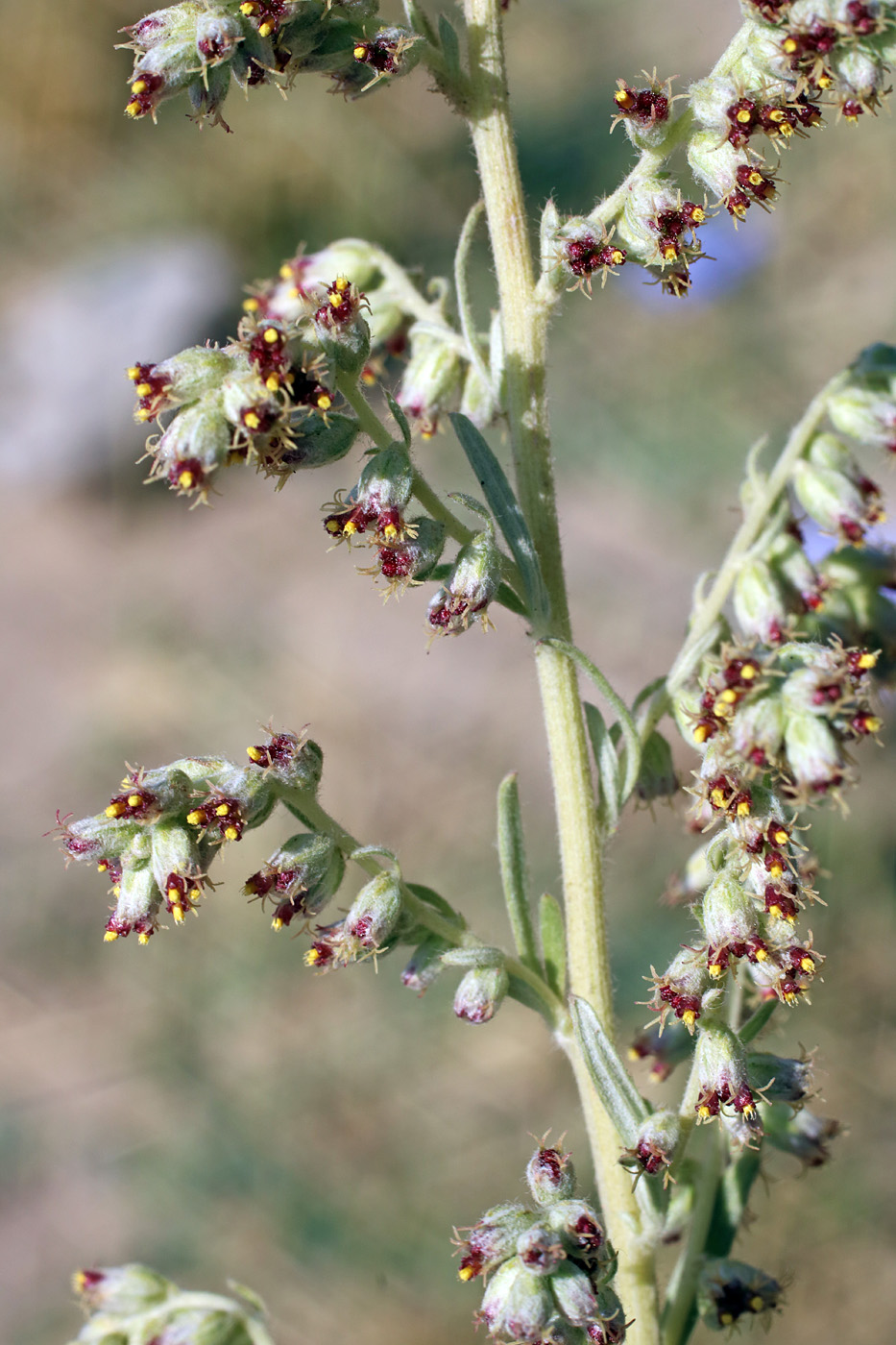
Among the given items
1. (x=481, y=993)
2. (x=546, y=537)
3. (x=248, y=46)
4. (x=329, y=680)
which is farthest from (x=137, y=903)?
(x=329, y=680)

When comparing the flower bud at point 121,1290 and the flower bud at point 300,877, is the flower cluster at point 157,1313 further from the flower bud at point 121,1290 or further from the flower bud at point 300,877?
the flower bud at point 300,877

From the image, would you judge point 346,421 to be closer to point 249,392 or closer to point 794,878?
point 249,392

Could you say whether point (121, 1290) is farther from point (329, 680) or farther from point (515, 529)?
point (329, 680)

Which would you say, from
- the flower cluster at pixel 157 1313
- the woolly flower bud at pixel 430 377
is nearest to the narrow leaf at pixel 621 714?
the woolly flower bud at pixel 430 377

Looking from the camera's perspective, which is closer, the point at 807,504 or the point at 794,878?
the point at 794,878

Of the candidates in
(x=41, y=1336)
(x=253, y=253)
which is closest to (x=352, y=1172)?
(x=41, y=1336)

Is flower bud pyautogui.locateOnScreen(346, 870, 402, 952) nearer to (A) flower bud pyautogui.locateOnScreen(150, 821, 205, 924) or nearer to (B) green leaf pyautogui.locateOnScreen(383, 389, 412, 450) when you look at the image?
(A) flower bud pyautogui.locateOnScreen(150, 821, 205, 924)

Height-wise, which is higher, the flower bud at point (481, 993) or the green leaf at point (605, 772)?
the green leaf at point (605, 772)
